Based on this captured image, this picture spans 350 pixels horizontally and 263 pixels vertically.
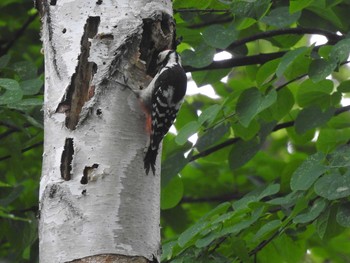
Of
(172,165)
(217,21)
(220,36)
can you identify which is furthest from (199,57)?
(217,21)

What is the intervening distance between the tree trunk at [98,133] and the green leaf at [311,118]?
1.58 metres

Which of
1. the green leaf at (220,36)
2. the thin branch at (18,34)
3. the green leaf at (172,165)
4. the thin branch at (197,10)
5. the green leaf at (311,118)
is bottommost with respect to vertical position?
the green leaf at (172,165)

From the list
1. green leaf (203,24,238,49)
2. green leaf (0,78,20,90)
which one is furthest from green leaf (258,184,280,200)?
green leaf (0,78,20,90)

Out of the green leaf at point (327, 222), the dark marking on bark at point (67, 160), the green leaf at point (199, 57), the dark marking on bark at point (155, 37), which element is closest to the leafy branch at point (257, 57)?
the green leaf at point (199, 57)

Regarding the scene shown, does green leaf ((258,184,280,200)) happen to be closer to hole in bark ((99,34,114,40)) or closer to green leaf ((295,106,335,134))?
green leaf ((295,106,335,134))

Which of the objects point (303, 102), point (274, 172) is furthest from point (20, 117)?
point (274, 172)

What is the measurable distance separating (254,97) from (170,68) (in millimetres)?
759

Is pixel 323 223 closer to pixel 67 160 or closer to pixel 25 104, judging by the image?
pixel 67 160

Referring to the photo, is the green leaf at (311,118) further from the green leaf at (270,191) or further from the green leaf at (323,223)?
the green leaf at (323,223)

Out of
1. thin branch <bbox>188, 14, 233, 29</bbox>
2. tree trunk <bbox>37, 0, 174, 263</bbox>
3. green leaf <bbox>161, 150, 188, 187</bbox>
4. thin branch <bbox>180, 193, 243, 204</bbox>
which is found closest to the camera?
tree trunk <bbox>37, 0, 174, 263</bbox>

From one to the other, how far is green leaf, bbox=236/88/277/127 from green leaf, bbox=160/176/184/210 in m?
0.82

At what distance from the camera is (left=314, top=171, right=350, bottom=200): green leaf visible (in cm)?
400

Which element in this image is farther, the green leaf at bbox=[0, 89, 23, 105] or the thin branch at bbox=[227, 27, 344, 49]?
the thin branch at bbox=[227, 27, 344, 49]

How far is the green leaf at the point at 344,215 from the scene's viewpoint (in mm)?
4051
